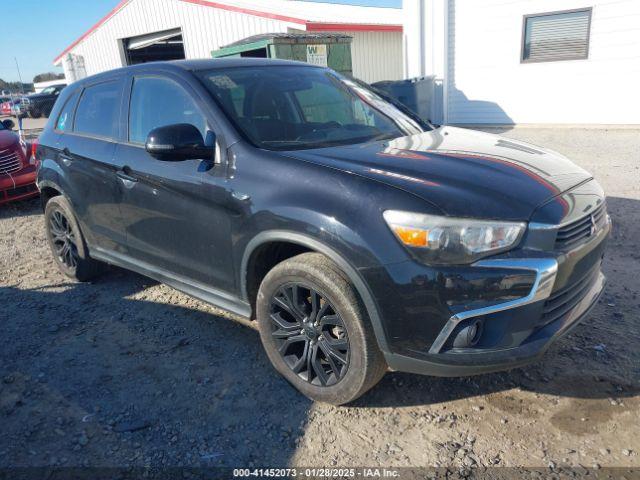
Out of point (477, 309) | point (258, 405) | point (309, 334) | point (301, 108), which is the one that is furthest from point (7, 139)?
point (477, 309)

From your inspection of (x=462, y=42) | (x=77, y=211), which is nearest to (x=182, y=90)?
(x=77, y=211)

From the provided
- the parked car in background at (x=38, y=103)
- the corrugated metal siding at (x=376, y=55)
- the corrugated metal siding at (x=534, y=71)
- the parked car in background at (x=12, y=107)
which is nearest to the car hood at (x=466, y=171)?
the corrugated metal siding at (x=534, y=71)

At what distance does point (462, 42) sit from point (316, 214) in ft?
36.6

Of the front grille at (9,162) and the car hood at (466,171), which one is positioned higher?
the car hood at (466,171)

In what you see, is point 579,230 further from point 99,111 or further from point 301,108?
point 99,111

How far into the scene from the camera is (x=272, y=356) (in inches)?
118

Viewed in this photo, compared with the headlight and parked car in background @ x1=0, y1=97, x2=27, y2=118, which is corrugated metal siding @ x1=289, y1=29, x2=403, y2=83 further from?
parked car in background @ x1=0, y1=97, x2=27, y2=118

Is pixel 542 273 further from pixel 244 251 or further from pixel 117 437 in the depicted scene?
pixel 117 437

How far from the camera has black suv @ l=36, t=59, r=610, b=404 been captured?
2.28m

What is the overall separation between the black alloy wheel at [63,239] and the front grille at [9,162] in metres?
3.85

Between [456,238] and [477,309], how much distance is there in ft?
1.05

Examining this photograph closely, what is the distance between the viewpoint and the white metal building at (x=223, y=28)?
49.5 ft

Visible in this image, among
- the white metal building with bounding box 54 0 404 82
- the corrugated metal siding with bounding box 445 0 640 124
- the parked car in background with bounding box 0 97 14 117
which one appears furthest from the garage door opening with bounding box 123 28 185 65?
the corrugated metal siding with bounding box 445 0 640 124

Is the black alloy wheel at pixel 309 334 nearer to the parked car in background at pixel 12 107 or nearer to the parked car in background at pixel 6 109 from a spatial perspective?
the parked car in background at pixel 12 107
